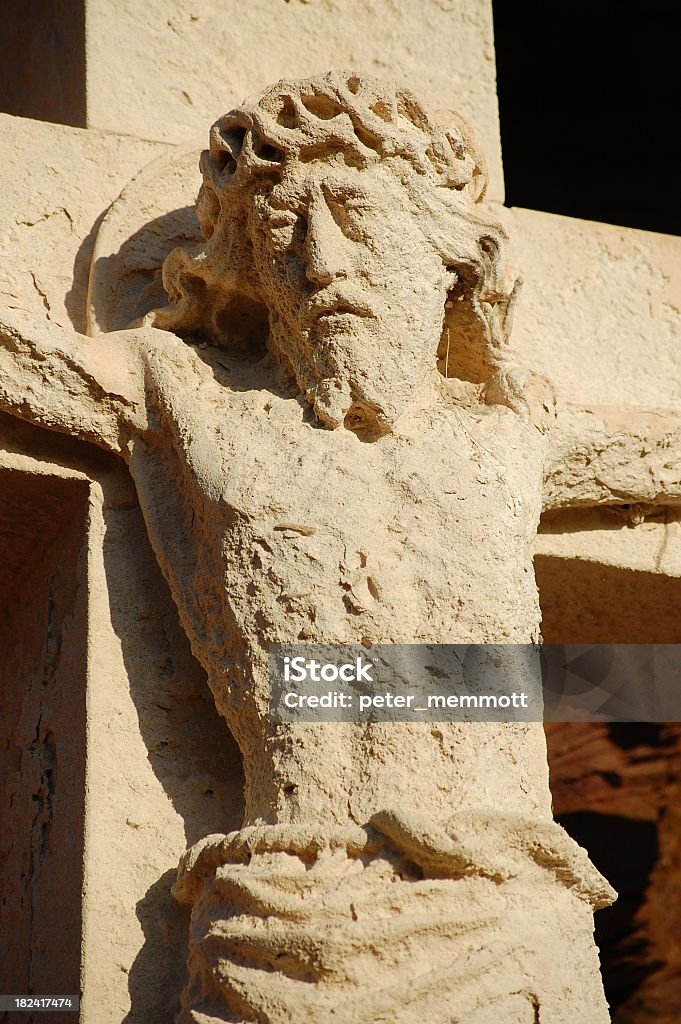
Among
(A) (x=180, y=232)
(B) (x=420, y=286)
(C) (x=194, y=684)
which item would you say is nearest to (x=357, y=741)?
(C) (x=194, y=684)

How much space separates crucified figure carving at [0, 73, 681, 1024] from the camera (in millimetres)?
2004

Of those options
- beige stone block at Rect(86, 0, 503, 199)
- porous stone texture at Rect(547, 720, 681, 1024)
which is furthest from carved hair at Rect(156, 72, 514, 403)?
porous stone texture at Rect(547, 720, 681, 1024)

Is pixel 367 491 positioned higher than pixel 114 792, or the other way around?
pixel 367 491

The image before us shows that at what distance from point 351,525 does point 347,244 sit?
0.44m

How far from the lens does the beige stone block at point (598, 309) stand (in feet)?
9.84

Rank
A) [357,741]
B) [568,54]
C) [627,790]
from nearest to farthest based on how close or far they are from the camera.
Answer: [357,741]
[627,790]
[568,54]

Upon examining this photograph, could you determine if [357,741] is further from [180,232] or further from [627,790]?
[627,790]

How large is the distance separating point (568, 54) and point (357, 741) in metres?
3.07

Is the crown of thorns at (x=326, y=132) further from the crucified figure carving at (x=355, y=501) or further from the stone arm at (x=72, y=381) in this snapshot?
the stone arm at (x=72, y=381)

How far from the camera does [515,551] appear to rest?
233cm

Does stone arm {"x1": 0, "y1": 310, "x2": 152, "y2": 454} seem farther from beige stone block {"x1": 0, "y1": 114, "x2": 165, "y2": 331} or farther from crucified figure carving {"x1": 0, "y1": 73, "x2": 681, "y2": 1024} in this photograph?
beige stone block {"x1": 0, "y1": 114, "x2": 165, "y2": 331}

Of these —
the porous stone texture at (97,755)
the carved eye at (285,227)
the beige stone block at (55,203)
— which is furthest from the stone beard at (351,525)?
the beige stone block at (55,203)

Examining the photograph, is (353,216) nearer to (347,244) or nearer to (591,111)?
(347,244)

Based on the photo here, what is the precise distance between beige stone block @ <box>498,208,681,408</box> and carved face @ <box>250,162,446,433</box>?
1.85 ft
